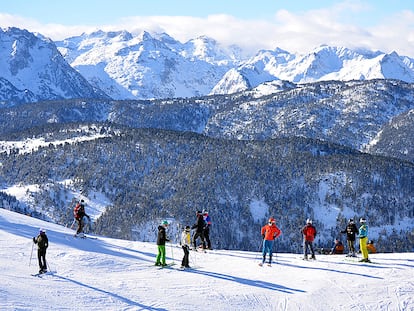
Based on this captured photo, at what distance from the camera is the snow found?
85.2ft

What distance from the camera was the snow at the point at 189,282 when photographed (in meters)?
26.0

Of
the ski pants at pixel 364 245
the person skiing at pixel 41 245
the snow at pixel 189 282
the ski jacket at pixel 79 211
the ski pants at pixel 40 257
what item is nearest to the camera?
the snow at pixel 189 282

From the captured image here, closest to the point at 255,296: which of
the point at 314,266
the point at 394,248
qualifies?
the point at 314,266

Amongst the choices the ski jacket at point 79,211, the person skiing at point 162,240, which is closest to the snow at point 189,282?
the person skiing at point 162,240

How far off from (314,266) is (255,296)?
24.9ft

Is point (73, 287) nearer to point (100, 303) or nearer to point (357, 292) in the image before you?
point (100, 303)

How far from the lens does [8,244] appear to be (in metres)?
34.6

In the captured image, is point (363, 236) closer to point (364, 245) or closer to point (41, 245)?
point (364, 245)

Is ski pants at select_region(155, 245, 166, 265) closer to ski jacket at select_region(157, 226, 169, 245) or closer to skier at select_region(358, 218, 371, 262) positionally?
ski jacket at select_region(157, 226, 169, 245)

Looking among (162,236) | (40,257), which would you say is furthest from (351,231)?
(40,257)

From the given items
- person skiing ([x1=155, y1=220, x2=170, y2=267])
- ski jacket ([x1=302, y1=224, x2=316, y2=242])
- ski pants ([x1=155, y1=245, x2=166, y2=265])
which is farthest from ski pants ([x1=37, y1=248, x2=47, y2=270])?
ski jacket ([x1=302, y1=224, x2=316, y2=242])

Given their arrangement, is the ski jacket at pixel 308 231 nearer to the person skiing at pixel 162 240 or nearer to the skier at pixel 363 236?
the skier at pixel 363 236

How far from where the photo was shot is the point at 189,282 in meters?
29.4

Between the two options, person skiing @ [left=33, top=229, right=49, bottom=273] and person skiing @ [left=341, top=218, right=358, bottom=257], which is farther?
person skiing @ [left=341, top=218, right=358, bottom=257]
